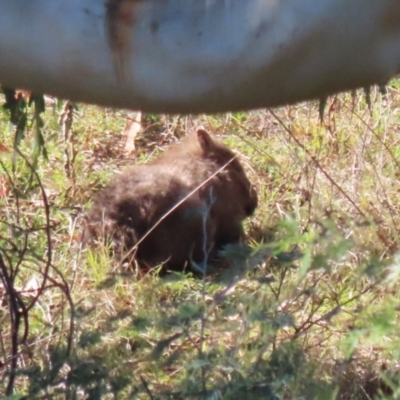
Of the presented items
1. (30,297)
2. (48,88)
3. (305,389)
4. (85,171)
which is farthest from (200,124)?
(48,88)

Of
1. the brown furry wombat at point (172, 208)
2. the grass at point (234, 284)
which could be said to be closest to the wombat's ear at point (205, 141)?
the brown furry wombat at point (172, 208)

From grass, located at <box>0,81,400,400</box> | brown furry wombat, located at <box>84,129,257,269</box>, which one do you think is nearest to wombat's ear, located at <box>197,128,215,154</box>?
brown furry wombat, located at <box>84,129,257,269</box>

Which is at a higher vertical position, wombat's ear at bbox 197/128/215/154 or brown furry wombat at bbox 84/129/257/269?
wombat's ear at bbox 197/128/215/154

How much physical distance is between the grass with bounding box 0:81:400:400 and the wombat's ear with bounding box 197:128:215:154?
0.44 meters

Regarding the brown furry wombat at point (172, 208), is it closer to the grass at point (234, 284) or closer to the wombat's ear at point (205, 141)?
the wombat's ear at point (205, 141)

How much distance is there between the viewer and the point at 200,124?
699 cm

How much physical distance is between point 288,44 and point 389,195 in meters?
4.25

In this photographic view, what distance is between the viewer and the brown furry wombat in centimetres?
552

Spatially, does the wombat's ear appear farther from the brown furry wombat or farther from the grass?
the grass

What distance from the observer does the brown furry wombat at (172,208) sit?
5520mm

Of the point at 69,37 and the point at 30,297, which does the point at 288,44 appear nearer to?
the point at 69,37

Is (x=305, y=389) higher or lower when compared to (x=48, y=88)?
lower

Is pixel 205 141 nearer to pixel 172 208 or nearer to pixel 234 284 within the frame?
pixel 172 208

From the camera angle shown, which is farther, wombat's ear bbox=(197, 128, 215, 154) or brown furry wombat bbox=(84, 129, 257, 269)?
wombat's ear bbox=(197, 128, 215, 154)
